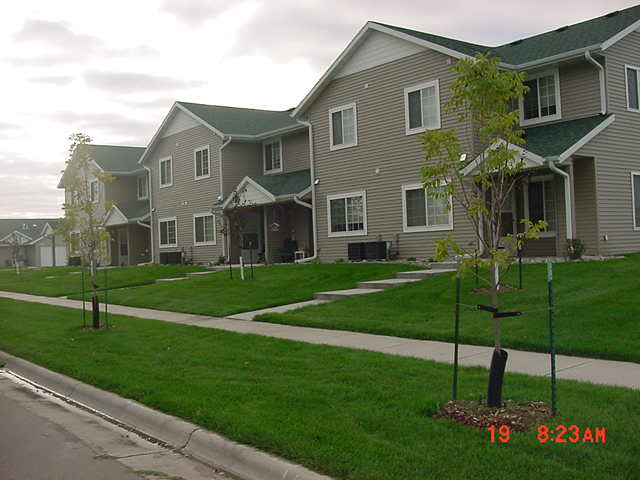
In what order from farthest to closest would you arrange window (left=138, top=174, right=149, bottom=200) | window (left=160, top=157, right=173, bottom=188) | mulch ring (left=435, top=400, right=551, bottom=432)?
window (left=138, top=174, right=149, bottom=200)
window (left=160, top=157, right=173, bottom=188)
mulch ring (left=435, top=400, right=551, bottom=432)

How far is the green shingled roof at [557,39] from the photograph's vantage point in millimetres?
19266

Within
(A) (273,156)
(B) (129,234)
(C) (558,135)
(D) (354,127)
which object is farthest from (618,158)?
(B) (129,234)

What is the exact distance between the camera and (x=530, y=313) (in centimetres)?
1206

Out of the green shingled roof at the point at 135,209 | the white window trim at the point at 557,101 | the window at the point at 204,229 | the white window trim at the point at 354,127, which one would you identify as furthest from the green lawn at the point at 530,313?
the green shingled roof at the point at 135,209

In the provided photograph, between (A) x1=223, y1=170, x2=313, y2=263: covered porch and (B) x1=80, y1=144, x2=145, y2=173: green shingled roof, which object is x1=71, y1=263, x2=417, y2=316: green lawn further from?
(B) x1=80, y1=144, x2=145, y2=173: green shingled roof

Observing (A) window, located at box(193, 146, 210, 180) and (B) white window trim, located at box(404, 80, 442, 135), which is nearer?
(B) white window trim, located at box(404, 80, 442, 135)

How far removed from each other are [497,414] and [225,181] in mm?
25122

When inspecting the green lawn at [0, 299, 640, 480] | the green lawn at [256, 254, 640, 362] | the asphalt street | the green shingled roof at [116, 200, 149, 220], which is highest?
the green shingled roof at [116, 200, 149, 220]

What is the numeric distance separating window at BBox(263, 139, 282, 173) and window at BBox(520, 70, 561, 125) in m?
12.6

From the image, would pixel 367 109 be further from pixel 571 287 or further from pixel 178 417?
pixel 178 417

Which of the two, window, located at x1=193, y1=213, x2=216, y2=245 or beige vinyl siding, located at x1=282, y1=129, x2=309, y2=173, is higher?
beige vinyl siding, located at x1=282, y1=129, x2=309, y2=173

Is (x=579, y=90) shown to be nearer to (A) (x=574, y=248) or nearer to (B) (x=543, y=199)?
(B) (x=543, y=199)

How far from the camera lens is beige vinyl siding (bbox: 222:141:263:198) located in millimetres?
30328

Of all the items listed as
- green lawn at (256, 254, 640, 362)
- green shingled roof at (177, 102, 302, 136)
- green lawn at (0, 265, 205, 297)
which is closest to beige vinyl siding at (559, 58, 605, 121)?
green lawn at (256, 254, 640, 362)
